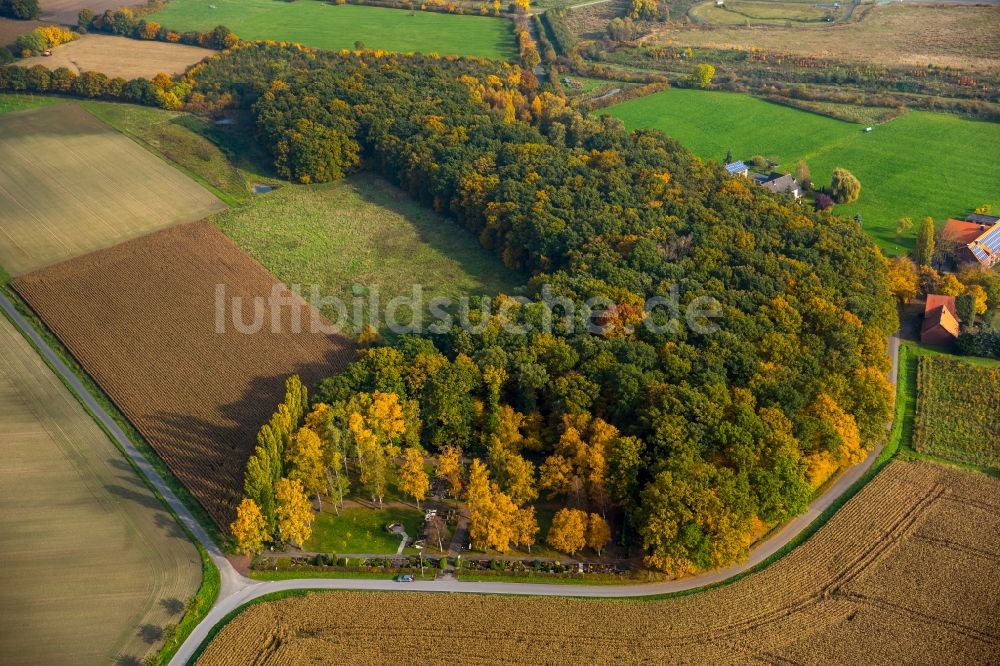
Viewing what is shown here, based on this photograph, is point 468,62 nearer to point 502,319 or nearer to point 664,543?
point 502,319

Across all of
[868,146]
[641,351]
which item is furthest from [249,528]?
[868,146]

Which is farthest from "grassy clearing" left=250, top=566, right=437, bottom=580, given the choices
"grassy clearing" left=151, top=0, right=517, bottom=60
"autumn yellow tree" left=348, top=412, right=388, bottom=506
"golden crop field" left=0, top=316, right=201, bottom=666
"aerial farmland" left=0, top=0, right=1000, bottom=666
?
"grassy clearing" left=151, top=0, right=517, bottom=60

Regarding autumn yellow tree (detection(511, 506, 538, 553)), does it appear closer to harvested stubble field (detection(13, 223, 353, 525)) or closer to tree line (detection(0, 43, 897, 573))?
tree line (detection(0, 43, 897, 573))

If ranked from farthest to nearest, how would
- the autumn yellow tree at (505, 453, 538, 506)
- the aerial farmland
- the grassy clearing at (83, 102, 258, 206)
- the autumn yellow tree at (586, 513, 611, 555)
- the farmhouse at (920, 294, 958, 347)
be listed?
1. the grassy clearing at (83, 102, 258, 206)
2. the farmhouse at (920, 294, 958, 347)
3. the autumn yellow tree at (505, 453, 538, 506)
4. the autumn yellow tree at (586, 513, 611, 555)
5. the aerial farmland

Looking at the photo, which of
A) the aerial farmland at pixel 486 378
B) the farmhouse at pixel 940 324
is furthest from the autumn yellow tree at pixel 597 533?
the farmhouse at pixel 940 324

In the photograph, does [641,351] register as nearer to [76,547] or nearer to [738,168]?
[76,547]

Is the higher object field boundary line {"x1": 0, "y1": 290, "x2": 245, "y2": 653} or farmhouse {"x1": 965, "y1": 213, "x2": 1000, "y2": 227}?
farmhouse {"x1": 965, "y1": 213, "x2": 1000, "y2": 227}
